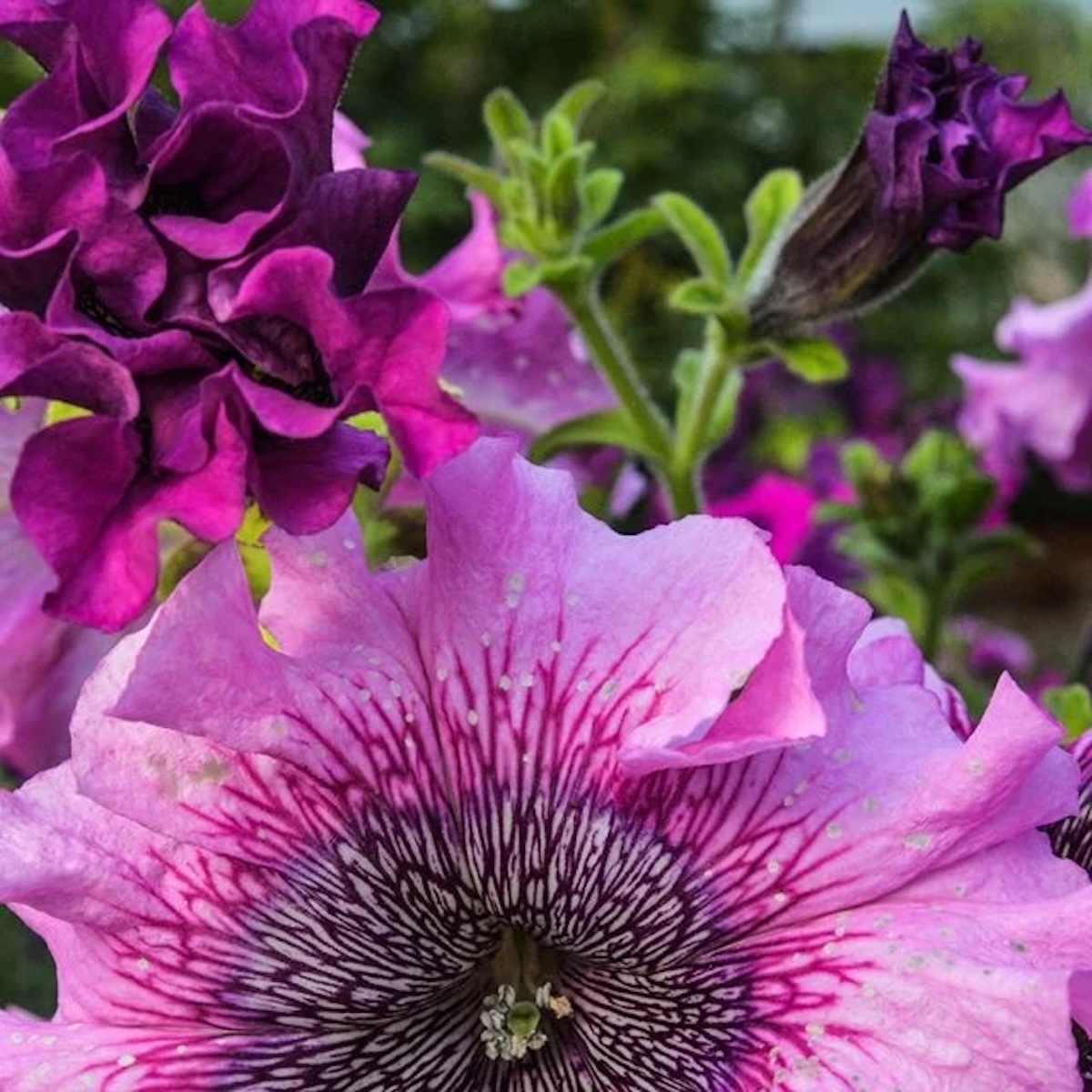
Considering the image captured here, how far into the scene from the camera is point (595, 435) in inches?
25.7

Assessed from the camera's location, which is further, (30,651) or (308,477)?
(30,651)

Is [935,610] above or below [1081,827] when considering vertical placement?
below

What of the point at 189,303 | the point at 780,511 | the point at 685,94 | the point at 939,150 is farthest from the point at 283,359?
the point at 685,94

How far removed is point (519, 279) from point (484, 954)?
268 millimetres

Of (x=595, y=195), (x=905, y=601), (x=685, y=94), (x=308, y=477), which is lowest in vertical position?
(x=685, y=94)

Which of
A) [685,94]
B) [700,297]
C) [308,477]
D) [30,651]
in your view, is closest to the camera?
[308,477]

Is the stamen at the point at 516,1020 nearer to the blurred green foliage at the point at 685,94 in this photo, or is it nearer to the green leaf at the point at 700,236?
the green leaf at the point at 700,236

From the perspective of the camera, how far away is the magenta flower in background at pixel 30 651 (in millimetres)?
470

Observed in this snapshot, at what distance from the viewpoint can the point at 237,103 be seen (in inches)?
15.2

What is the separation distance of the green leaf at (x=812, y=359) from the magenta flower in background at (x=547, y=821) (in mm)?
203

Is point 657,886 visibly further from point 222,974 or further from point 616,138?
point 616,138

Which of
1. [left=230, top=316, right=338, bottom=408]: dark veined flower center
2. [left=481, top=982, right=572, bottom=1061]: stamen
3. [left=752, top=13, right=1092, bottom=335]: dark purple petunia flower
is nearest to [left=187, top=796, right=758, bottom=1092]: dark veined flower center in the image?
[left=481, top=982, right=572, bottom=1061]: stamen

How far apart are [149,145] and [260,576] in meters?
0.13

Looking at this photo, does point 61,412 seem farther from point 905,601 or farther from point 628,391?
point 905,601
